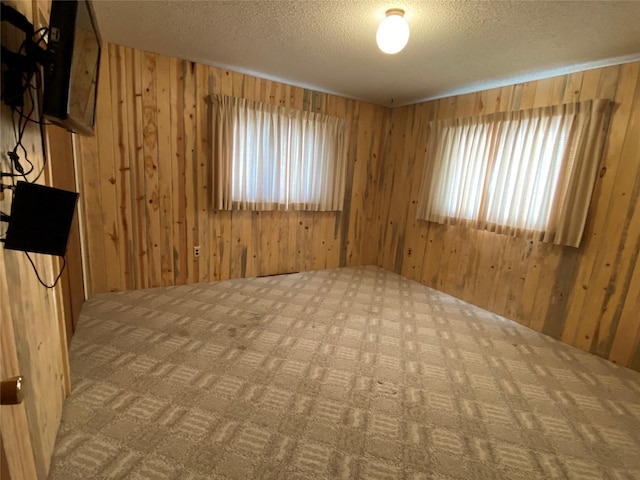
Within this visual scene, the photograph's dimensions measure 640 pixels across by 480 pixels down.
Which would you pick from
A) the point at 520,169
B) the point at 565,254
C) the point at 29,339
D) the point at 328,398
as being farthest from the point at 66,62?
the point at 565,254

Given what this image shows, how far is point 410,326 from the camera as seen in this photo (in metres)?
2.72

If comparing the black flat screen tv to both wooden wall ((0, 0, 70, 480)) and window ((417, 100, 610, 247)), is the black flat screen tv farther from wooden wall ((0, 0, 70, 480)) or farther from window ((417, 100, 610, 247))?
window ((417, 100, 610, 247))

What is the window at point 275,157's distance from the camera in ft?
10.3

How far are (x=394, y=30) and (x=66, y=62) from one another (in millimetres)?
1639

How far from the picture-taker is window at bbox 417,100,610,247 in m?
2.41

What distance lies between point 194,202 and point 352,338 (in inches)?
83.3

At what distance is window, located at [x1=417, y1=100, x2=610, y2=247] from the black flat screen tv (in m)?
3.10

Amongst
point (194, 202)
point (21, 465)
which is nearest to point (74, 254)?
point (194, 202)

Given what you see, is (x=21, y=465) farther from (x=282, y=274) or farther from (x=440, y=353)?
(x=282, y=274)

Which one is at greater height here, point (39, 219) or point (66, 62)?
point (66, 62)

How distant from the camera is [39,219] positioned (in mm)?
909

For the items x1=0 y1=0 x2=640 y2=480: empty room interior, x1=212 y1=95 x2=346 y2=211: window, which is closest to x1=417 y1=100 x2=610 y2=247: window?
x1=0 y1=0 x2=640 y2=480: empty room interior

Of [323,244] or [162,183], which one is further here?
[323,244]

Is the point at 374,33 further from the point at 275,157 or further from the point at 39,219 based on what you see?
the point at 39,219
